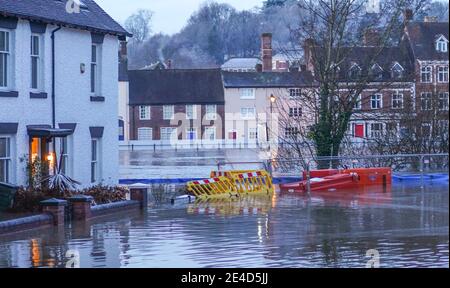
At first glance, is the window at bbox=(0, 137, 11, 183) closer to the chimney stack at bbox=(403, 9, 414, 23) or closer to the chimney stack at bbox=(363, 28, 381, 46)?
the chimney stack at bbox=(403, 9, 414, 23)

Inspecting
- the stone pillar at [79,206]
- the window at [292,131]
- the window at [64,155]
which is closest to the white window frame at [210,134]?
the window at [292,131]

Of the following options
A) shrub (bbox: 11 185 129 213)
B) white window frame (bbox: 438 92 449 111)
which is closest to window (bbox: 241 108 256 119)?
white window frame (bbox: 438 92 449 111)

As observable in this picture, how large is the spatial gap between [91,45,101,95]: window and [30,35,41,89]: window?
10.0 feet

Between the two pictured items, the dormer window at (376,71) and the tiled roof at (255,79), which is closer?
the dormer window at (376,71)

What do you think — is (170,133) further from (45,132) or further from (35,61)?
(45,132)

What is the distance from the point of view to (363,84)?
38.2 meters

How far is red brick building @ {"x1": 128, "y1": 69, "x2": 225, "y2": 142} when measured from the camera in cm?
9100

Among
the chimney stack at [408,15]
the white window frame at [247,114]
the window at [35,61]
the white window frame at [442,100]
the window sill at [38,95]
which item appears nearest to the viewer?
the white window frame at [442,100]

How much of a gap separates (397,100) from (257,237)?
2165 cm

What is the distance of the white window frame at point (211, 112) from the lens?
3580 inches

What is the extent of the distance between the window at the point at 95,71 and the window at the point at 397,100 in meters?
12.8

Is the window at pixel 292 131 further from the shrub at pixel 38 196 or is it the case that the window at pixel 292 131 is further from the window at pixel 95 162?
the shrub at pixel 38 196

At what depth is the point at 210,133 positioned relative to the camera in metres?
90.8
